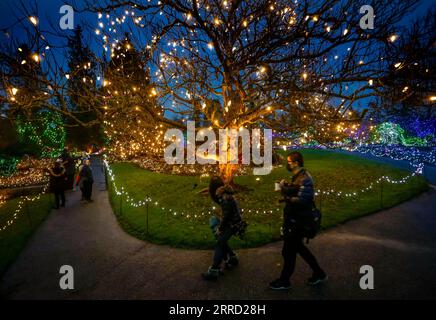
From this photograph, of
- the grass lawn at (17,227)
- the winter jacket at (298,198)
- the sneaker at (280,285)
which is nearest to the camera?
the winter jacket at (298,198)

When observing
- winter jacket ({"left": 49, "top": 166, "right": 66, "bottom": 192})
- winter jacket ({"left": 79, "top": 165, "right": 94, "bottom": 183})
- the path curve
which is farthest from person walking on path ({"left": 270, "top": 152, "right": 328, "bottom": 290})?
winter jacket ({"left": 79, "top": 165, "right": 94, "bottom": 183})

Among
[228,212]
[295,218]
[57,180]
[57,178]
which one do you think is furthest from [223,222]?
[57,178]

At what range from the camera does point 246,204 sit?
32.0 feet

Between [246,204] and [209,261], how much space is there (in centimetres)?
444

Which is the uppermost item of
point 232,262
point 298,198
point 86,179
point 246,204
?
point 298,198

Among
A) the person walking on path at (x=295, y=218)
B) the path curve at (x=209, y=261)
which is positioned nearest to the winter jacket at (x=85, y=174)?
the path curve at (x=209, y=261)

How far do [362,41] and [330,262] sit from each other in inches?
245

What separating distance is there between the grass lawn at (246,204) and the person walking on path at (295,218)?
1.85 m

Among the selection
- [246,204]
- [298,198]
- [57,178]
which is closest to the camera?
[298,198]

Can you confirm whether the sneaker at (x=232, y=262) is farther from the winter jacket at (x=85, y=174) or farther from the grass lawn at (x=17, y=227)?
the winter jacket at (x=85, y=174)

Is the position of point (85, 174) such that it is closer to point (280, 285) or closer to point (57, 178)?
point (57, 178)

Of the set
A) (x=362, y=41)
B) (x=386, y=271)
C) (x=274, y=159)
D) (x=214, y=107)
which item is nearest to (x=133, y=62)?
(x=214, y=107)

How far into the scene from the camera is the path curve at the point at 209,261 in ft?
14.3

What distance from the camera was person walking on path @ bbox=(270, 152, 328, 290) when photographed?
421 cm
